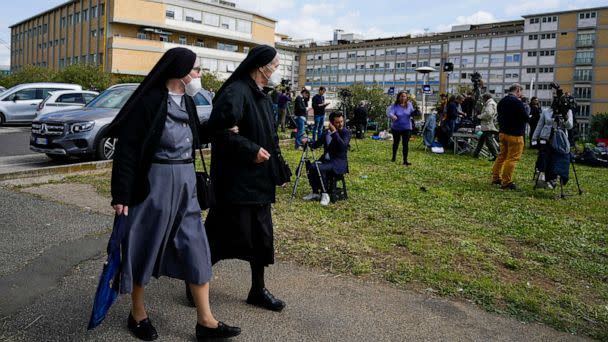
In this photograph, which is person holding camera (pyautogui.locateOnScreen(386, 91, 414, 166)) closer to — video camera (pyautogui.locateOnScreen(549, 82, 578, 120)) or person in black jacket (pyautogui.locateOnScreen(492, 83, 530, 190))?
person in black jacket (pyautogui.locateOnScreen(492, 83, 530, 190))

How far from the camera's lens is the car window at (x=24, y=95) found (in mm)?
23500

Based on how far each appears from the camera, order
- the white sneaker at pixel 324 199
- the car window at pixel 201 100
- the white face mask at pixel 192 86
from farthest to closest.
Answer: the car window at pixel 201 100 < the white sneaker at pixel 324 199 < the white face mask at pixel 192 86

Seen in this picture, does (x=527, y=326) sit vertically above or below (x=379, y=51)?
below

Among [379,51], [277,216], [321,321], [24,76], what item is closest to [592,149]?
[277,216]

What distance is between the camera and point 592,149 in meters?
16.9

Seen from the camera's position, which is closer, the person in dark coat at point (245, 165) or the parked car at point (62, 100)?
the person in dark coat at point (245, 165)

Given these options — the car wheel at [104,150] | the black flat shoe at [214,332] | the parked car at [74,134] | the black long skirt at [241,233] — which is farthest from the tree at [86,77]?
the black flat shoe at [214,332]

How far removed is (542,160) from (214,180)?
8.21 metres

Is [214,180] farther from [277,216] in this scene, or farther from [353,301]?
[277,216]

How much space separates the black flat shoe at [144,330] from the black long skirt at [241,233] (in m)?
0.69

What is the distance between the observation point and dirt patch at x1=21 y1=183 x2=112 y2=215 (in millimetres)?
7589

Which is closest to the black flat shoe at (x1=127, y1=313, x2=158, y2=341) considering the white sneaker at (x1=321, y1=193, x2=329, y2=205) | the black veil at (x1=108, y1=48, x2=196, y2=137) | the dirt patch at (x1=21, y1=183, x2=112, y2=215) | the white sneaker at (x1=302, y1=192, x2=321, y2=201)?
the black veil at (x1=108, y1=48, x2=196, y2=137)

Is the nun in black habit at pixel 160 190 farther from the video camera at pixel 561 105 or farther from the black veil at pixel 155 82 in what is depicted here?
the video camera at pixel 561 105

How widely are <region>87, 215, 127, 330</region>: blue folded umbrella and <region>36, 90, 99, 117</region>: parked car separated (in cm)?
1832
